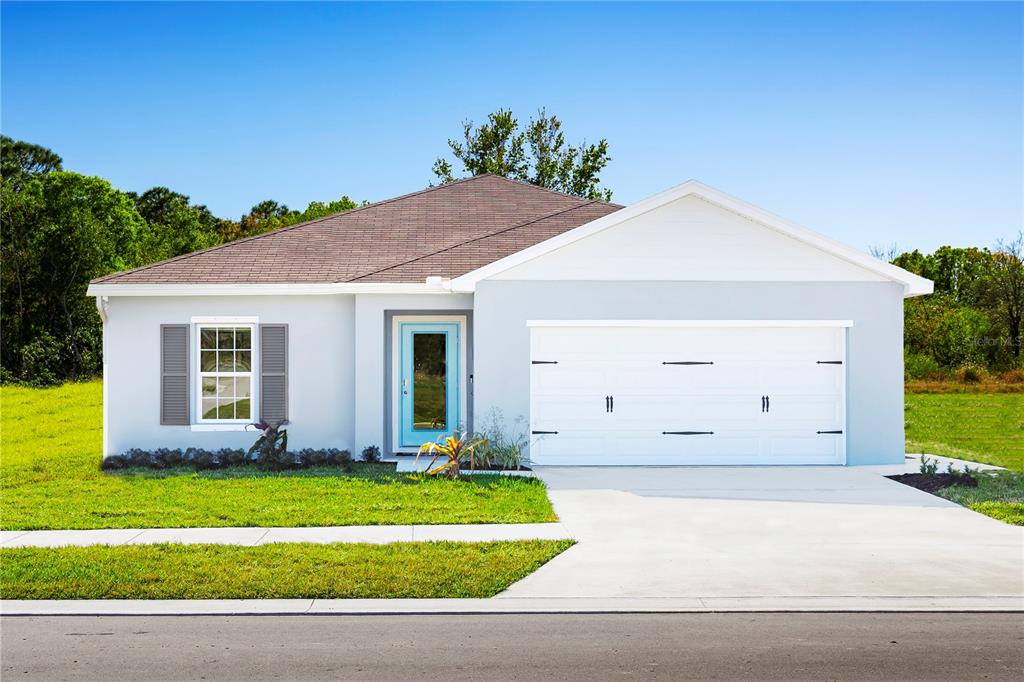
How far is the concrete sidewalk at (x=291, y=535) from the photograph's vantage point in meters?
9.09

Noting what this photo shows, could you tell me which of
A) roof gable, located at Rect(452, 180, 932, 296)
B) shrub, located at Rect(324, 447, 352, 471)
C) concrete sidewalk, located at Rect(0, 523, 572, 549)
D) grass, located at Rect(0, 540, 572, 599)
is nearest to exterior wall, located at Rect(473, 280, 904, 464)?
roof gable, located at Rect(452, 180, 932, 296)

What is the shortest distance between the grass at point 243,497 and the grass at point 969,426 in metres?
9.01

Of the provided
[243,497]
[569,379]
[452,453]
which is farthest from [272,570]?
[569,379]

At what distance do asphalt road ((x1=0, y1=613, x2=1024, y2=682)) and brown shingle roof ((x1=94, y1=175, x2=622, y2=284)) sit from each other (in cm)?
867

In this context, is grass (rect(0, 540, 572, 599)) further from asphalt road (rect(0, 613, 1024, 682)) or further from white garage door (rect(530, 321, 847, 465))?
white garage door (rect(530, 321, 847, 465))

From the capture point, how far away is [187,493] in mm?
11883

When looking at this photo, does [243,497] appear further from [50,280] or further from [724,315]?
[50,280]

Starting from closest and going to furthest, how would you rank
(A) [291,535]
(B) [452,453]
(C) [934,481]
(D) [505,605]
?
(D) [505,605] → (A) [291,535] → (C) [934,481] → (B) [452,453]

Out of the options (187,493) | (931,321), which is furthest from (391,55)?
(931,321)

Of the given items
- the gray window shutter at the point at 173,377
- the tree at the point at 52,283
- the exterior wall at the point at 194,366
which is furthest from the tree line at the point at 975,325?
the tree at the point at 52,283

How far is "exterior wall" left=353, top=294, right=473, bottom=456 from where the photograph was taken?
14.7m

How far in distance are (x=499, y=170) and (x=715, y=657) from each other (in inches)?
1464

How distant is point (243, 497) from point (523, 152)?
32972 millimetres

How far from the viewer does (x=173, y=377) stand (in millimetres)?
14789
